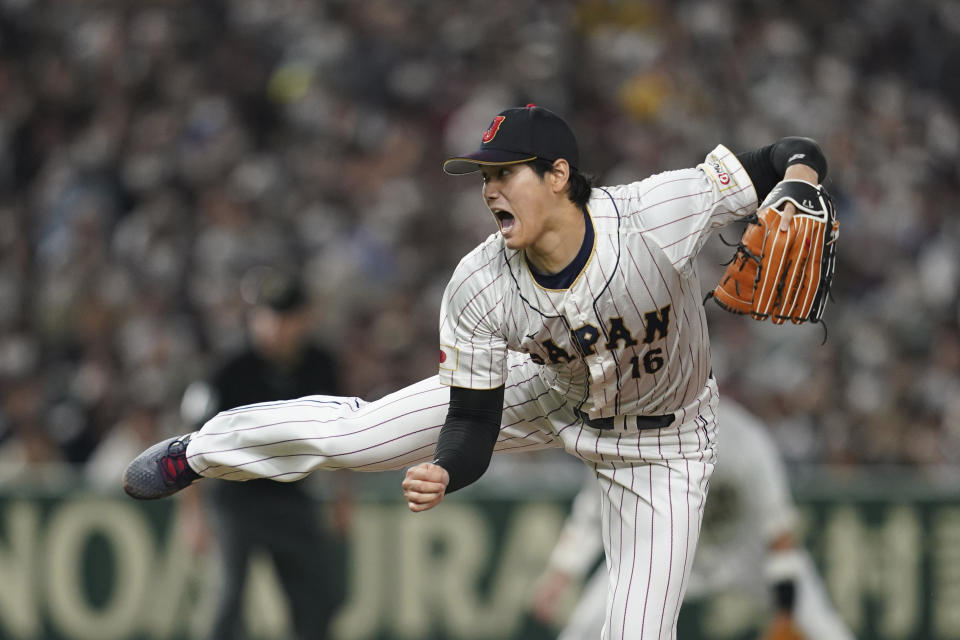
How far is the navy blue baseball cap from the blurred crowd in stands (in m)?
4.52

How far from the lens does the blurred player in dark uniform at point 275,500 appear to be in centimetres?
623

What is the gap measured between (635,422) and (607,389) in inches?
7.1

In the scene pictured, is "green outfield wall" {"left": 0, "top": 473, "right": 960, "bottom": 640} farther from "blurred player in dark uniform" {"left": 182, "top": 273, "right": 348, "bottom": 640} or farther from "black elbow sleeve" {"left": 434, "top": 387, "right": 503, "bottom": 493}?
"black elbow sleeve" {"left": 434, "top": 387, "right": 503, "bottom": 493}

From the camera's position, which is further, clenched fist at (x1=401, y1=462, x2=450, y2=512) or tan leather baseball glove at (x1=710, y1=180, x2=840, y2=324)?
tan leather baseball glove at (x1=710, y1=180, x2=840, y2=324)

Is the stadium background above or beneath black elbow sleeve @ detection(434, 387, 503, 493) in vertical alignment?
above

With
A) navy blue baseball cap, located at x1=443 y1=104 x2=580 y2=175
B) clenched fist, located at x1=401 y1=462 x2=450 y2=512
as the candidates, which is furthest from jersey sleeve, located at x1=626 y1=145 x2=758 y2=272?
clenched fist, located at x1=401 y1=462 x2=450 y2=512

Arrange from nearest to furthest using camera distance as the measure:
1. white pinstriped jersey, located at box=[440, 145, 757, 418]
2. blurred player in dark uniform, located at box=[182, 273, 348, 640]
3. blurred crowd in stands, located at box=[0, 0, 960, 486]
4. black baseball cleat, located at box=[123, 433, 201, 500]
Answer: white pinstriped jersey, located at box=[440, 145, 757, 418] → black baseball cleat, located at box=[123, 433, 201, 500] → blurred player in dark uniform, located at box=[182, 273, 348, 640] → blurred crowd in stands, located at box=[0, 0, 960, 486]

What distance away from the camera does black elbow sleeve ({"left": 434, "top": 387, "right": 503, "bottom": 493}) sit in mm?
3828

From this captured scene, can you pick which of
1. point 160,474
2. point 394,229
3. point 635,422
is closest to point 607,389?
point 635,422

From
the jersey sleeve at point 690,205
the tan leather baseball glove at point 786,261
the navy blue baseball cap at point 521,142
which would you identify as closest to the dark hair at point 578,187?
the navy blue baseball cap at point 521,142

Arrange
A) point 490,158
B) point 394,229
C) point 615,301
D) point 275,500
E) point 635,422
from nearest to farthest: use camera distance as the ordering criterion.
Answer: point 490,158, point 615,301, point 635,422, point 275,500, point 394,229

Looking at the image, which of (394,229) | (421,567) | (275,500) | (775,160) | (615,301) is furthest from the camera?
(394,229)

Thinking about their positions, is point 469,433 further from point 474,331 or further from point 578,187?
point 578,187

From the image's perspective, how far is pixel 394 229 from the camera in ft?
33.5
